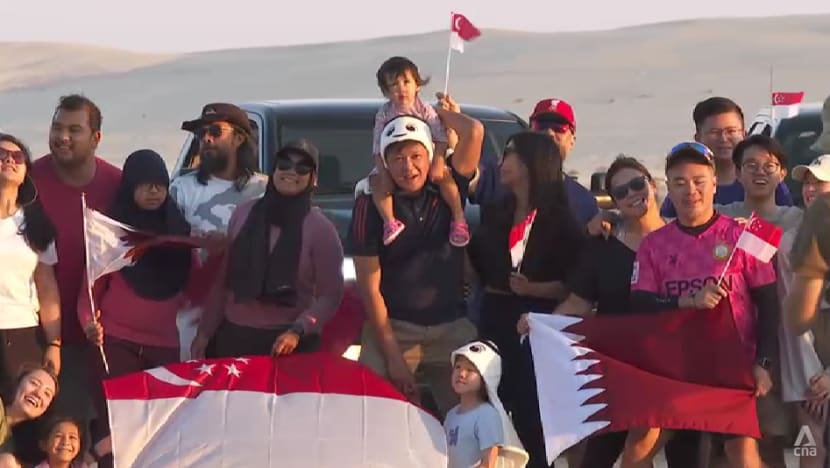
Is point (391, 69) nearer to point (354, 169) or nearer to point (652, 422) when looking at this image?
point (354, 169)

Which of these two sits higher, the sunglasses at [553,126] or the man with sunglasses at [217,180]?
the sunglasses at [553,126]

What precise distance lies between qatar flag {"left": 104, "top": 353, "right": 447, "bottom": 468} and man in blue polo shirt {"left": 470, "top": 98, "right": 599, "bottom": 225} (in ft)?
4.07

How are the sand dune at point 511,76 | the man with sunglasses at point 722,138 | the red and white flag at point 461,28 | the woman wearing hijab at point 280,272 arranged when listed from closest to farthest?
the woman wearing hijab at point 280,272
the man with sunglasses at point 722,138
the red and white flag at point 461,28
the sand dune at point 511,76

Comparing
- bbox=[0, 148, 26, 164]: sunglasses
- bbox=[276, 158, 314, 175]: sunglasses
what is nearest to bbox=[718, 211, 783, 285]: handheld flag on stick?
bbox=[276, 158, 314, 175]: sunglasses

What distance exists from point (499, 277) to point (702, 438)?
127cm

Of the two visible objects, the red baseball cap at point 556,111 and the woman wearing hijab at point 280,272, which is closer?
the woman wearing hijab at point 280,272

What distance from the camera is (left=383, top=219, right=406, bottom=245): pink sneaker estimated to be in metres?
8.10

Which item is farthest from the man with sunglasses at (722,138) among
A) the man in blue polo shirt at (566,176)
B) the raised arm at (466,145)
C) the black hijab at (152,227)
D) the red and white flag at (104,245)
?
the red and white flag at (104,245)

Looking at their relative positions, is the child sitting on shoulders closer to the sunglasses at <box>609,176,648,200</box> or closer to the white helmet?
the white helmet

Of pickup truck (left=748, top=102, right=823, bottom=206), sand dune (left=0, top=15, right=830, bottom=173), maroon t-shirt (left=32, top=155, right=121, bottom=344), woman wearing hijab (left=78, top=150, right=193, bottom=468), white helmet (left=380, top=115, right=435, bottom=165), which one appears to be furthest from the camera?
sand dune (left=0, top=15, right=830, bottom=173)

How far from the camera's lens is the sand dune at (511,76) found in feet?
142

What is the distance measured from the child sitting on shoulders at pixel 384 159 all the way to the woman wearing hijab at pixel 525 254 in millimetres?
183

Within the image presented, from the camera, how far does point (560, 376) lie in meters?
7.88

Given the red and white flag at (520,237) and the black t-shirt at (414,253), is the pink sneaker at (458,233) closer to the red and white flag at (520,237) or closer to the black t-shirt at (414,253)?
the black t-shirt at (414,253)
